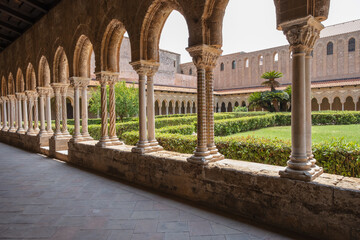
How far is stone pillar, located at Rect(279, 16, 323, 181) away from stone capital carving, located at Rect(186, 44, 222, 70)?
1.16 metres

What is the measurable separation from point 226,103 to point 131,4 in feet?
97.6

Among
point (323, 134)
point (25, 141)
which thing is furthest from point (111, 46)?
point (323, 134)

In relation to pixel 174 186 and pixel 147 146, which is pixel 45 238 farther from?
pixel 147 146

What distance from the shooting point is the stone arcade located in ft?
8.65

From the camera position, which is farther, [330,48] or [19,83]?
[330,48]

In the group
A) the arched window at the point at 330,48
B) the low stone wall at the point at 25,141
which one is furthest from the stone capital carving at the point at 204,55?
the arched window at the point at 330,48

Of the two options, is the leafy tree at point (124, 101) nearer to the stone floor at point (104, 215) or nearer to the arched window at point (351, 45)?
the stone floor at point (104, 215)

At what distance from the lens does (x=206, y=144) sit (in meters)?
3.90

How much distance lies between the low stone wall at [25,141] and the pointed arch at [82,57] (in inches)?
144

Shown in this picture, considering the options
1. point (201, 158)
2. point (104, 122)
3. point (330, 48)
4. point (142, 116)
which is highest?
point (330, 48)

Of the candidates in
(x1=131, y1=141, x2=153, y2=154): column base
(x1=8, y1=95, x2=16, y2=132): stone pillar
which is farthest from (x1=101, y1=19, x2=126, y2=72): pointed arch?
(x1=8, y1=95, x2=16, y2=132): stone pillar

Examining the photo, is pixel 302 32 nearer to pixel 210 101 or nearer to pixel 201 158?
pixel 210 101

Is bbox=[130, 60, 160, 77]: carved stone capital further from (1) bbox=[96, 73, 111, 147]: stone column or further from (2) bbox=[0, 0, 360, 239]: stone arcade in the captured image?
(1) bbox=[96, 73, 111, 147]: stone column

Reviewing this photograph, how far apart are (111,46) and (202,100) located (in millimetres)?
3063
